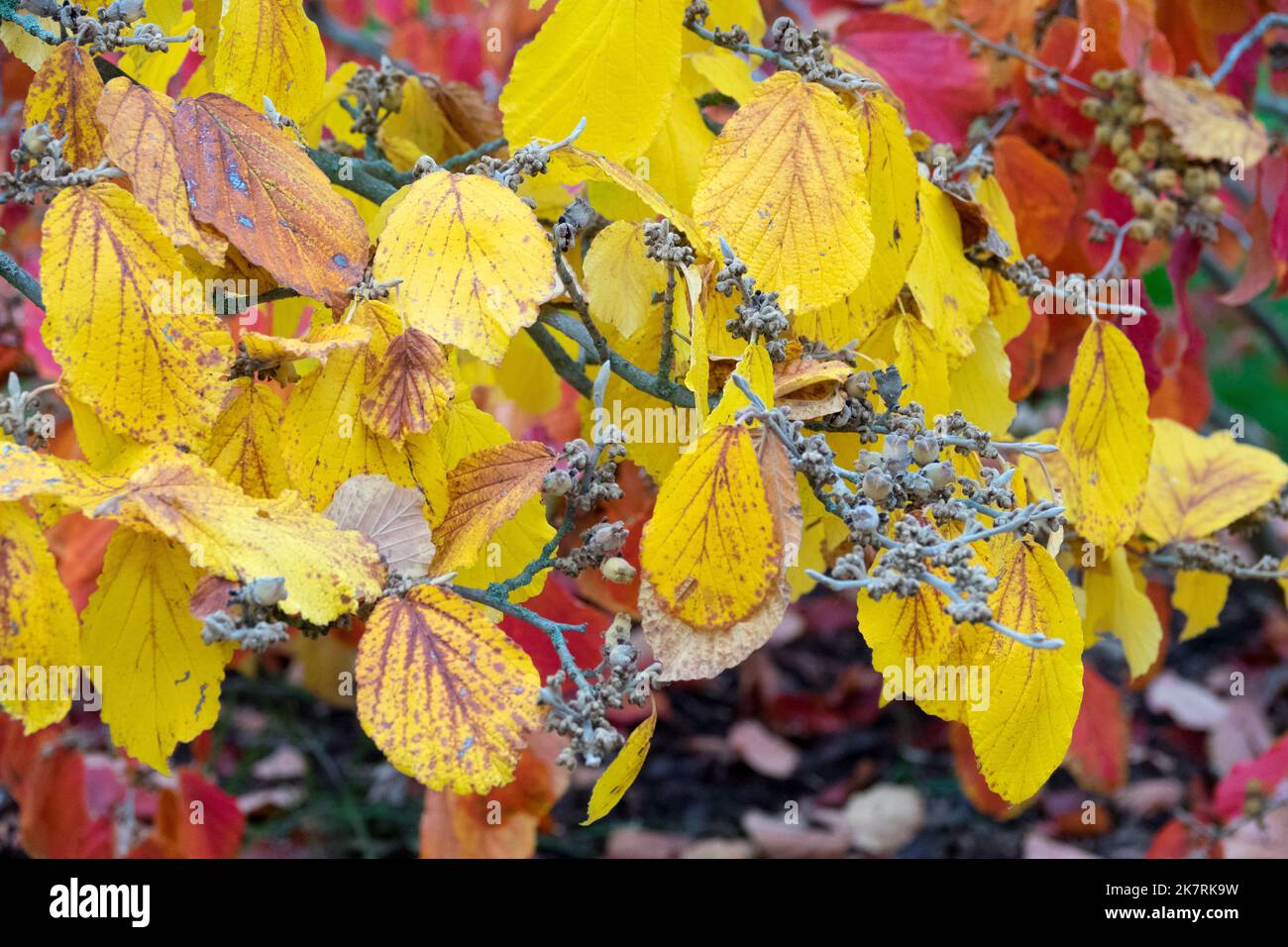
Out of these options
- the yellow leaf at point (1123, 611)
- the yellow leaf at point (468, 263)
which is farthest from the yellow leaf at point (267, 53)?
the yellow leaf at point (1123, 611)

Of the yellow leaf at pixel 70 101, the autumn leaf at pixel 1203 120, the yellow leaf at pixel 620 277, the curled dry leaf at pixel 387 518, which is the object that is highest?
the autumn leaf at pixel 1203 120

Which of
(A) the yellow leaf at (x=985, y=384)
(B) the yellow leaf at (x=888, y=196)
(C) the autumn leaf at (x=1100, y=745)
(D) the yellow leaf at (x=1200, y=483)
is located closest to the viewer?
(B) the yellow leaf at (x=888, y=196)

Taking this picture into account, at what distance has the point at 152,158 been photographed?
66cm

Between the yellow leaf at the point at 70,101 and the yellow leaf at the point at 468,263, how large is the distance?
0.20 metres

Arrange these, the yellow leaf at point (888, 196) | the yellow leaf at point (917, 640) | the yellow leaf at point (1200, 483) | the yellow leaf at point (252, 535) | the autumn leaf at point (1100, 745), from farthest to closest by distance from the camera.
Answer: the autumn leaf at point (1100, 745)
the yellow leaf at point (1200, 483)
the yellow leaf at point (888, 196)
the yellow leaf at point (917, 640)
the yellow leaf at point (252, 535)

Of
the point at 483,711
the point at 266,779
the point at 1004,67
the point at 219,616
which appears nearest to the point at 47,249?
the point at 219,616

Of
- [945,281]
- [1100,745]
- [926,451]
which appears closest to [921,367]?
[945,281]

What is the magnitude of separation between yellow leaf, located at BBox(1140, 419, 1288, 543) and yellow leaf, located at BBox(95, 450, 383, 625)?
2.54 feet

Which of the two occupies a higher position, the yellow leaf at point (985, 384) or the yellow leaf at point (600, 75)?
the yellow leaf at point (600, 75)

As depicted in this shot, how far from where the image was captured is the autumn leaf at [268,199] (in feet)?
2.19

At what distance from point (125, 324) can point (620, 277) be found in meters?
0.31

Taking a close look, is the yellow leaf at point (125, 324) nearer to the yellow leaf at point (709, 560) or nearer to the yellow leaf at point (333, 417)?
the yellow leaf at point (333, 417)

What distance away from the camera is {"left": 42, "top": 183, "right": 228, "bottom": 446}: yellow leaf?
24.3 inches

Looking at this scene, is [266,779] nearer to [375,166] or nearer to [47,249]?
[375,166]
